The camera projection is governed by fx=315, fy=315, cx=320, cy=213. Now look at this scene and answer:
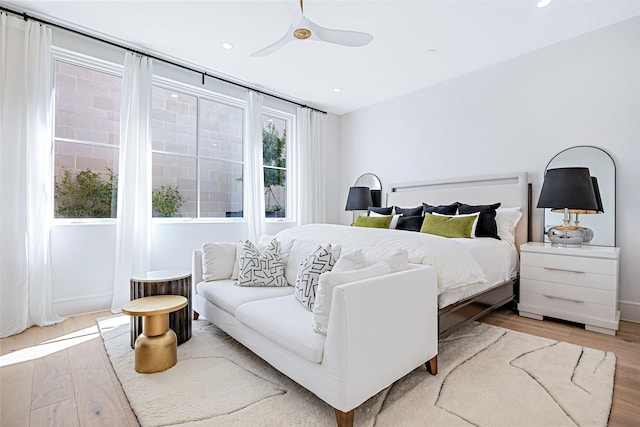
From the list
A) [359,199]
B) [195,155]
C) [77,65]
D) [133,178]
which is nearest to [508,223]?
[359,199]

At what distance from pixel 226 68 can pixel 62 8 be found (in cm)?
160

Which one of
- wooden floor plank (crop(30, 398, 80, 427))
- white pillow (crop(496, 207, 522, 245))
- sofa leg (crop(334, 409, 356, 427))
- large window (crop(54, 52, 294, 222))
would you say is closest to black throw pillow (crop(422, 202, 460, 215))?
white pillow (crop(496, 207, 522, 245))

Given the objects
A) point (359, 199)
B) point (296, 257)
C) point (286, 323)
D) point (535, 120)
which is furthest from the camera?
point (359, 199)

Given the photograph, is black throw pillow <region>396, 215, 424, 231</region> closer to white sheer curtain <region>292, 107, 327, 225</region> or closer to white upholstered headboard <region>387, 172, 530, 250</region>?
white upholstered headboard <region>387, 172, 530, 250</region>

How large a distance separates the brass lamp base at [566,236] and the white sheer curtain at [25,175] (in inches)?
188

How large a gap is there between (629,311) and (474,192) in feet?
5.90

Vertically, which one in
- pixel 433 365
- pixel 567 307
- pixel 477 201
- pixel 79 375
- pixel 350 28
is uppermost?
pixel 350 28

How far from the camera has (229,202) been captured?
14.8 feet

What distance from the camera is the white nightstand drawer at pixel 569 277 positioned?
8.61 ft

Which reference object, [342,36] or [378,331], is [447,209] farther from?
[378,331]

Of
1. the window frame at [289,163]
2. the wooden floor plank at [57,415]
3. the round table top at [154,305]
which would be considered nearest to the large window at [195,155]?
the window frame at [289,163]

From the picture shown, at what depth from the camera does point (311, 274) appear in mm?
2027

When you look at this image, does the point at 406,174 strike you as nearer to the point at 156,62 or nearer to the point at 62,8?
the point at 156,62

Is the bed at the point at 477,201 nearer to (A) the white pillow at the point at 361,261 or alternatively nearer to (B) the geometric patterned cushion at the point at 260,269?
(A) the white pillow at the point at 361,261
